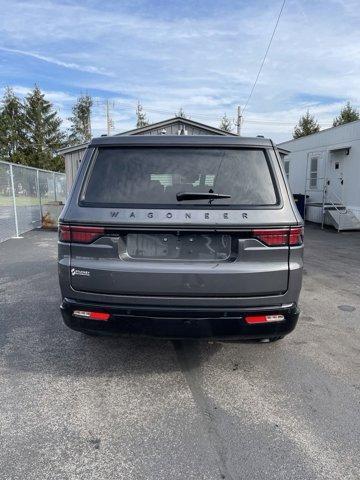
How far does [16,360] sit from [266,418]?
2291 mm

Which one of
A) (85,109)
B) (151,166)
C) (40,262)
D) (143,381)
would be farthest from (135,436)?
(85,109)

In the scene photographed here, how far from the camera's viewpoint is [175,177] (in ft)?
9.20

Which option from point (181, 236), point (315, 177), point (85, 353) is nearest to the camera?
point (181, 236)

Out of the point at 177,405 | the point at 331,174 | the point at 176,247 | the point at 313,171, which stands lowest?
the point at 177,405

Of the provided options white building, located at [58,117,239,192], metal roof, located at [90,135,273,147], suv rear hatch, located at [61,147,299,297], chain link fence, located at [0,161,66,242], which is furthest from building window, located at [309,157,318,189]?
suv rear hatch, located at [61,147,299,297]

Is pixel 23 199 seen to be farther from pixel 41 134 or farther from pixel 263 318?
pixel 41 134

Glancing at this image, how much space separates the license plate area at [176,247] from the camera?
268cm

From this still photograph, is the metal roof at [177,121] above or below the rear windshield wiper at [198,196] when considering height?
above

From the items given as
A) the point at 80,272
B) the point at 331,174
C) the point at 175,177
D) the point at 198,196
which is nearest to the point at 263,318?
the point at 198,196

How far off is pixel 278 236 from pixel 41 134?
1721 inches

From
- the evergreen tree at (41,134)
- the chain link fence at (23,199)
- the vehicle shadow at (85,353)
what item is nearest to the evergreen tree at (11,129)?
the evergreen tree at (41,134)

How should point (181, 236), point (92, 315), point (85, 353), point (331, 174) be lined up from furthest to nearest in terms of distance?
1. point (331, 174)
2. point (85, 353)
3. point (92, 315)
4. point (181, 236)

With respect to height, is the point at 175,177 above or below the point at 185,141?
below

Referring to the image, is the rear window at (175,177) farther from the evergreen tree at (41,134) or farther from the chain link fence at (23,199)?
the evergreen tree at (41,134)
